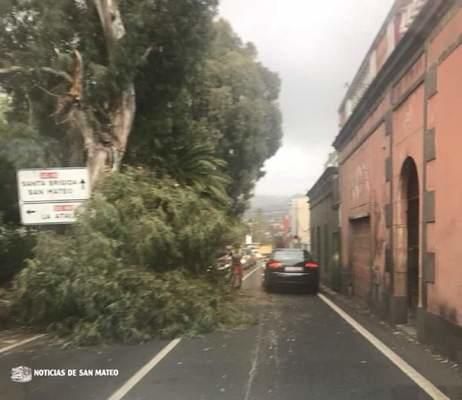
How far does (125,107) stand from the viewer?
12227mm

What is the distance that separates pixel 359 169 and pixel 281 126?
857 cm

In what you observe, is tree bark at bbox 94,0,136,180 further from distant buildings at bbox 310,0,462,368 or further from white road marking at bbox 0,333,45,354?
distant buildings at bbox 310,0,462,368

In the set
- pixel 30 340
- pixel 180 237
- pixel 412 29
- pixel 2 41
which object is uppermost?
pixel 2 41

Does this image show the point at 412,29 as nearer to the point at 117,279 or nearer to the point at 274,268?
the point at 117,279

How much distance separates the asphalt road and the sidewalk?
325mm

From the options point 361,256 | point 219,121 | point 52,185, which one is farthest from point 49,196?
point 219,121

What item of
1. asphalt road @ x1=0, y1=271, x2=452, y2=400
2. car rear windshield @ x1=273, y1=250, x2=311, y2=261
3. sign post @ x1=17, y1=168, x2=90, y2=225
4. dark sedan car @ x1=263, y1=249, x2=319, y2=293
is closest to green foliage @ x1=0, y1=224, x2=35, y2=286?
sign post @ x1=17, y1=168, x2=90, y2=225

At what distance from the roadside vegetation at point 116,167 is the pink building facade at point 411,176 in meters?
3.23

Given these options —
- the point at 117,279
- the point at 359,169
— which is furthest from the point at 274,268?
the point at 117,279

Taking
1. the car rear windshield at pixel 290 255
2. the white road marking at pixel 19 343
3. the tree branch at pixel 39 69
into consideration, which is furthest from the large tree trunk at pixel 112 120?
the car rear windshield at pixel 290 255

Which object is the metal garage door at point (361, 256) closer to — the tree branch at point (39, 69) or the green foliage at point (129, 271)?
the green foliage at point (129, 271)

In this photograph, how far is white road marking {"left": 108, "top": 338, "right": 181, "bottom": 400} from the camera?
5961mm

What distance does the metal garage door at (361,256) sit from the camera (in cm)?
1441

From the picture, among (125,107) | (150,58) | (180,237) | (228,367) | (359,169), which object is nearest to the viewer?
(228,367)
